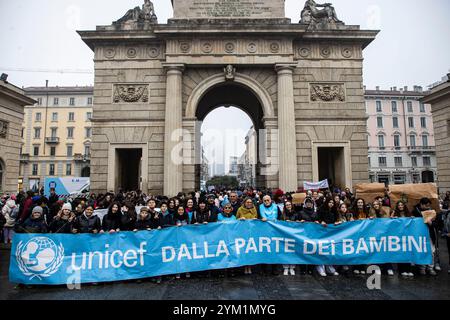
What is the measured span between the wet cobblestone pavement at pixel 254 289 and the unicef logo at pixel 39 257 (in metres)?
0.42

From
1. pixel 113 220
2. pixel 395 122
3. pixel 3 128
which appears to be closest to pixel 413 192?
pixel 113 220

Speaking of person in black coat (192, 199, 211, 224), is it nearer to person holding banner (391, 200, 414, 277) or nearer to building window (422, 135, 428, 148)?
person holding banner (391, 200, 414, 277)

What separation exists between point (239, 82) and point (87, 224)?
15229mm

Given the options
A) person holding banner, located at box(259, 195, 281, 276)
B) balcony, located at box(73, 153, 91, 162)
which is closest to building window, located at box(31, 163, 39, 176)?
balcony, located at box(73, 153, 91, 162)

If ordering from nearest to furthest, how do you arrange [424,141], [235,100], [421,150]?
[235,100]
[421,150]
[424,141]

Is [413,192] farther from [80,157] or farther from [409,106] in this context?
[80,157]

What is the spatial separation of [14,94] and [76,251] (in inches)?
845

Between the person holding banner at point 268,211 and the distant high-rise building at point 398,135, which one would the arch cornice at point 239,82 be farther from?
the distant high-rise building at point 398,135

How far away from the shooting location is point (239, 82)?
67.2 feet

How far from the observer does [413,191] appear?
10.7 m

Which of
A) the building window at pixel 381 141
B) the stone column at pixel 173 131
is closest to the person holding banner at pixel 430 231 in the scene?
the stone column at pixel 173 131

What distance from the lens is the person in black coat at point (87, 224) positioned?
7770 mm

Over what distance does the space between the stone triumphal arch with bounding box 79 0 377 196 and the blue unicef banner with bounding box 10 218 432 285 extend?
1156 cm
